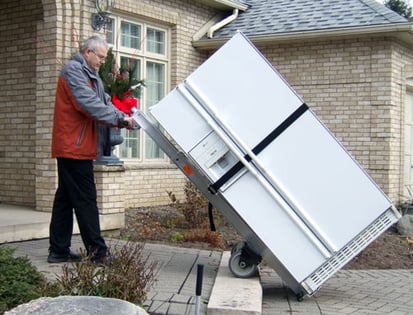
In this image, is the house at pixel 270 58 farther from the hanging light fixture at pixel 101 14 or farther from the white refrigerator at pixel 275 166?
the white refrigerator at pixel 275 166

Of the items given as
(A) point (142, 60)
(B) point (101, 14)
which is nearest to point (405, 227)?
(A) point (142, 60)

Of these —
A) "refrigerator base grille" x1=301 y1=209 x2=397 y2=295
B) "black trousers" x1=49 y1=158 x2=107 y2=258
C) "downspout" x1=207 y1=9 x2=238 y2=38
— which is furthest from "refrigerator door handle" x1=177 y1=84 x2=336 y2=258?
"downspout" x1=207 y1=9 x2=238 y2=38

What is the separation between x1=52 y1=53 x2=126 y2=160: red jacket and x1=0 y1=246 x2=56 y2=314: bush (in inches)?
47.5

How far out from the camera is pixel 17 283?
4754mm

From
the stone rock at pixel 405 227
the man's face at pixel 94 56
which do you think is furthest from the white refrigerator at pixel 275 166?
the stone rock at pixel 405 227

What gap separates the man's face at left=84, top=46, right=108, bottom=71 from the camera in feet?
19.9

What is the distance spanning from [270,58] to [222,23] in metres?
1.20

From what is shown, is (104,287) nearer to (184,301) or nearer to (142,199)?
(184,301)

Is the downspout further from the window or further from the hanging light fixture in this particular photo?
the hanging light fixture

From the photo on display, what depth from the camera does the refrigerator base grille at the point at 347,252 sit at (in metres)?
5.51

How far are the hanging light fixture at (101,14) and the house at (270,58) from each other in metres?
0.10

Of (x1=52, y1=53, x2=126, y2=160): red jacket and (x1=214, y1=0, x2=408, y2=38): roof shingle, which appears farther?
(x1=214, y1=0, x2=408, y2=38): roof shingle

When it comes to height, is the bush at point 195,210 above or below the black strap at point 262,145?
below

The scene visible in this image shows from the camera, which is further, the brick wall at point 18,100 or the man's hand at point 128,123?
the brick wall at point 18,100
